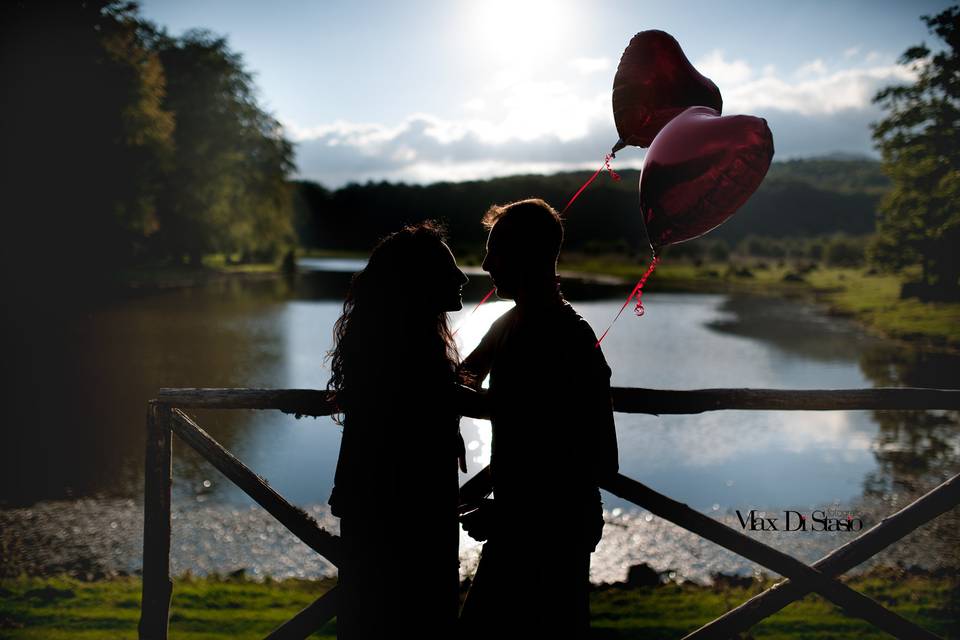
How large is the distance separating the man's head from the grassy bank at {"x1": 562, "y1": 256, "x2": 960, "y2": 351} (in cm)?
2380

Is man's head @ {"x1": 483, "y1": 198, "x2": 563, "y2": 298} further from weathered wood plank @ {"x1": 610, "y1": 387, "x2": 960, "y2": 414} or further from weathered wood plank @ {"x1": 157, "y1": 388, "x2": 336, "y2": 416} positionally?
weathered wood plank @ {"x1": 157, "y1": 388, "x2": 336, "y2": 416}

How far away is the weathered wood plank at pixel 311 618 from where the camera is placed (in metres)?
3.24

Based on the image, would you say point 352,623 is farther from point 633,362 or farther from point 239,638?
point 633,362

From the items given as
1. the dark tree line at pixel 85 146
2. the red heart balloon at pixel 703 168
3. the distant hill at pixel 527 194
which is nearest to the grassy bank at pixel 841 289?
the red heart balloon at pixel 703 168

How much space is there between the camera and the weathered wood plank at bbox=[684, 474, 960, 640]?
3357 mm

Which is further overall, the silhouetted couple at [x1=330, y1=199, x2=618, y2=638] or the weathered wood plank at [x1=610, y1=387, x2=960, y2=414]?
the weathered wood plank at [x1=610, y1=387, x2=960, y2=414]

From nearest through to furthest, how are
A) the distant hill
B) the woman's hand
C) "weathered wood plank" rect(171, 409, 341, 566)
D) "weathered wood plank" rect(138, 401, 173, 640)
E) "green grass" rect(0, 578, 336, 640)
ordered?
the woman's hand < "weathered wood plank" rect(171, 409, 341, 566) < "weathered wood plank" rect(138, 401, 173, 640) < "green grass" rect(0, 578, 336, 640) < the distant hill

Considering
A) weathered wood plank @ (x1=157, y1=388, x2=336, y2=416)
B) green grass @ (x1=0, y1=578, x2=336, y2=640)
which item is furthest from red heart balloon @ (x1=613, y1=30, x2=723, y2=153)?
green grass @ (x1=0, y1=578, x2=336, y2=640)

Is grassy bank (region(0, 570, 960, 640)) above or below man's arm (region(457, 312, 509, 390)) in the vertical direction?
below

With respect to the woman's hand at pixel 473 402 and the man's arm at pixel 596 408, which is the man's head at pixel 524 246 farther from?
the woman's hand at pixel 473 402

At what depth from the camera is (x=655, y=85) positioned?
3.91 metres

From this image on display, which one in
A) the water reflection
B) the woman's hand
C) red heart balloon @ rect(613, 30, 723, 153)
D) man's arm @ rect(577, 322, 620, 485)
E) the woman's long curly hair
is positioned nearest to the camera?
man's arm @ rect(577, 322, 620, 485)

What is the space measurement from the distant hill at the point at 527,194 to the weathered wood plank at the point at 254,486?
10021 centimetres

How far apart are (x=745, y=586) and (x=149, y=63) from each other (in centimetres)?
3601
